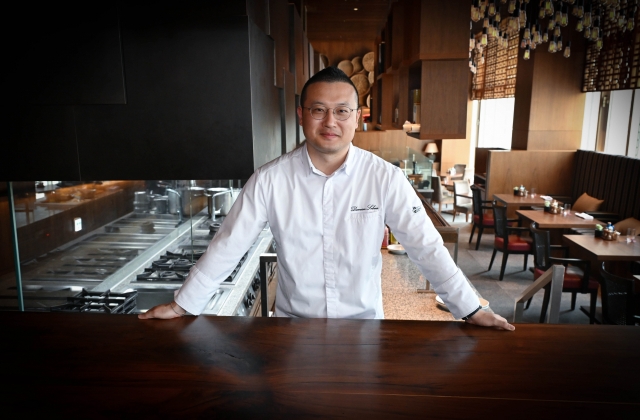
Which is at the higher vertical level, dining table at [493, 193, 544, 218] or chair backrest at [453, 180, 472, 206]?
dining table at [493, 193, 544, 218]

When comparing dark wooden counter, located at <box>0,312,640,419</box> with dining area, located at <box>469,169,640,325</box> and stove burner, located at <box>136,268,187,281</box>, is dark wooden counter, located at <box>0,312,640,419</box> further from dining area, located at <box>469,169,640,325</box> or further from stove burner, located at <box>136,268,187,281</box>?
dining area, located at <box>469,169,640,325</box>

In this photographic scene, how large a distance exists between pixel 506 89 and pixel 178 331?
9.70 m

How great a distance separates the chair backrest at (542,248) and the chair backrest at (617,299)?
127 cm

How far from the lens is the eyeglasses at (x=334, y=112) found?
148 cm

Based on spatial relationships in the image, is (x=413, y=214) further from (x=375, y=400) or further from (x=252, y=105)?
(x=375, y=400)

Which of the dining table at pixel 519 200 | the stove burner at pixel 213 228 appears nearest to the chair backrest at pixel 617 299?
the stove burner at pixel 213 228

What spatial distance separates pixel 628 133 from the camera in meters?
6.75

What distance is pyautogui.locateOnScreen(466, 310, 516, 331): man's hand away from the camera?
118cm

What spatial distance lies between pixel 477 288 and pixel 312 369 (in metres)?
5.54

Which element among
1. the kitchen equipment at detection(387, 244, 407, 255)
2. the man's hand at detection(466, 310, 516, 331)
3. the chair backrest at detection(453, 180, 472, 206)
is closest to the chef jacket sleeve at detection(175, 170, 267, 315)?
the man's hand at detection(466, 310, 516, 331)

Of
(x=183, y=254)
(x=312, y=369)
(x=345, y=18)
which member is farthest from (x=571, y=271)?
(x=345, y=18)

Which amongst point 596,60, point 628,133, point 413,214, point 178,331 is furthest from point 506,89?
point 178,331

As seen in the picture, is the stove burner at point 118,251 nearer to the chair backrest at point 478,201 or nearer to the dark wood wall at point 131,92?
the dark wood wall at point 131,92

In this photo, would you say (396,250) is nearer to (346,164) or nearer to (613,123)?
(346,164)
